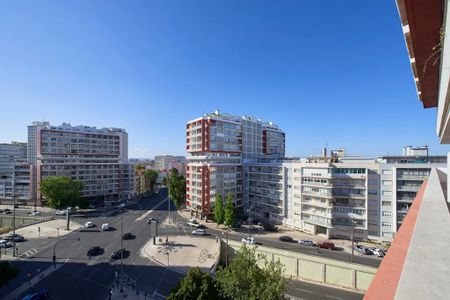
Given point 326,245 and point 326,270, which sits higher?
point 326,270

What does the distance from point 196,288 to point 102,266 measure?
22492 millimetres

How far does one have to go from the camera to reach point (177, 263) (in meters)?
36.3

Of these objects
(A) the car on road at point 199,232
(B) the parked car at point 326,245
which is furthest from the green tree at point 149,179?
(B) the parked car at point 326,245

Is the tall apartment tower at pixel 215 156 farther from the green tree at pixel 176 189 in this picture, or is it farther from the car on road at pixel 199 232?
the car on road at pixel 199 232

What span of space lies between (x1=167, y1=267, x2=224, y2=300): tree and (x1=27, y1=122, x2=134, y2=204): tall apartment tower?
71.0 metres

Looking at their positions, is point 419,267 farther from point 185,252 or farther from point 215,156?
point 215,156

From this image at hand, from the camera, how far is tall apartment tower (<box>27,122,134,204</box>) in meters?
74.9

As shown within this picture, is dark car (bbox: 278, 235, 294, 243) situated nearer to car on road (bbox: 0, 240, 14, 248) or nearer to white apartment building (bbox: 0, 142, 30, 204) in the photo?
car on road (bbox: 0, 240, 14, 248)

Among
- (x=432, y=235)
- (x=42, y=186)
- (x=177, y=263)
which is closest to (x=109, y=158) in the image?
(x=42, y=186)

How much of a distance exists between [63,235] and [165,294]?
1311 inches

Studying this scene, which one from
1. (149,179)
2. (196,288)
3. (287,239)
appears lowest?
(287,239)

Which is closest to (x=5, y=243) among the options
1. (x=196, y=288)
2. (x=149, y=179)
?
(x=196, y=288)

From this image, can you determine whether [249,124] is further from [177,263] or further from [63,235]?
[63,235]

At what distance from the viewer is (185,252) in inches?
1593
